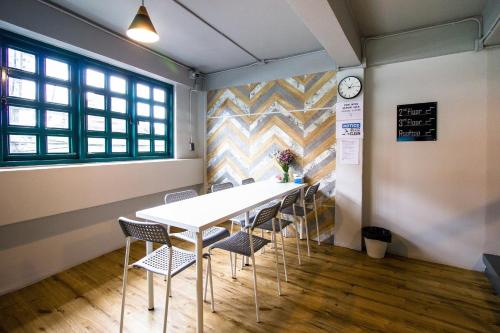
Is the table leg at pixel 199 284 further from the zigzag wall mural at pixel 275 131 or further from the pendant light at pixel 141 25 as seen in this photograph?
the zigzag wall mural at pixel 275 131

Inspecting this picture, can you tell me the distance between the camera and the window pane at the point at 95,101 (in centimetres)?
307

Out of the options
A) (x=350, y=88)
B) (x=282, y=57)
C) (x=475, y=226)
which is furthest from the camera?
(x=282, y=57)

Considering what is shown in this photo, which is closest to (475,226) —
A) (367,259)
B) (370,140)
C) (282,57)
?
(367,259)

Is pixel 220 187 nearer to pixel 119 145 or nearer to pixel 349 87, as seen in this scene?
pixel 119 145

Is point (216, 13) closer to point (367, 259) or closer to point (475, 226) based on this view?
point (367, 259)

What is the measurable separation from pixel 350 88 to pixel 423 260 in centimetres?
225

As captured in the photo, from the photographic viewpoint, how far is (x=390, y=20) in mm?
2705

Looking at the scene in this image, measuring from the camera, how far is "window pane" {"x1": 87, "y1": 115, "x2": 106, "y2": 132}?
3082 millimetres

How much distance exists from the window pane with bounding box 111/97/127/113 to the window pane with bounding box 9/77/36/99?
0.86 m

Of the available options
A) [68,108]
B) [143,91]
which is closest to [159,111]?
[143,91]

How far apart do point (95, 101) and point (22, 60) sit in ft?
2.50

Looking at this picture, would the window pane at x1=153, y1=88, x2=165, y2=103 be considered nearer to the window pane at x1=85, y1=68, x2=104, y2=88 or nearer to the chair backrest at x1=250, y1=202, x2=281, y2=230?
the window pane at x1=85, y1=68, x2=104, y2=88

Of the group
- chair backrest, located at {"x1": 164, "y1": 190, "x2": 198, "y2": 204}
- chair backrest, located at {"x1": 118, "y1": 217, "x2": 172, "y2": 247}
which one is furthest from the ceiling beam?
chair backrest, located at {"x1": 164, "y1": 190, "x2": 198, "y2": 204}

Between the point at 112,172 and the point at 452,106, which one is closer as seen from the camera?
the point at 452,106
